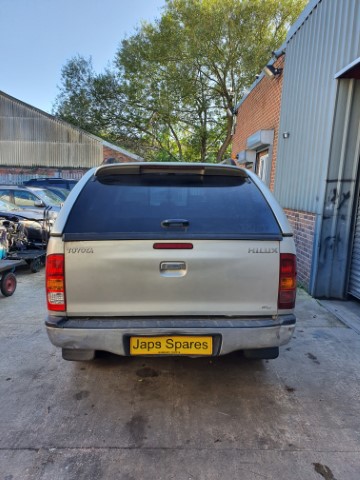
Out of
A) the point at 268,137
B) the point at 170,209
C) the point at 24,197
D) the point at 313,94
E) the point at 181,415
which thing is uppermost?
the point at 313,94

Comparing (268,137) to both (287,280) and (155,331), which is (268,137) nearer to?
(287,280)

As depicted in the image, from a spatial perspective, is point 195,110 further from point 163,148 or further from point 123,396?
point 123,396

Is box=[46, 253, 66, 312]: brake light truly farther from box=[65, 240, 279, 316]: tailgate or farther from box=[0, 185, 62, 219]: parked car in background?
box=[0, 185, 62, 219]: parked car in background

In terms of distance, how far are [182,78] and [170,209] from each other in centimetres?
2125

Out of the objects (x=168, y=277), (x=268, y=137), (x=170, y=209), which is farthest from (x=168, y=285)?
(x=268, y=137)

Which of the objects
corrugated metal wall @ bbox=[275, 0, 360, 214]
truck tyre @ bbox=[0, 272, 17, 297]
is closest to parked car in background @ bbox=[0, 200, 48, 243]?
truck tyre @ bbox=[0, 272, 17, 297]

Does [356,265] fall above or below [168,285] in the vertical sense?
below

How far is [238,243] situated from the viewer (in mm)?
2469

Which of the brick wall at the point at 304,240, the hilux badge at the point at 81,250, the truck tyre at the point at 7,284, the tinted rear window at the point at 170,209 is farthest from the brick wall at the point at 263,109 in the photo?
the hilux badge at the point at 81,250

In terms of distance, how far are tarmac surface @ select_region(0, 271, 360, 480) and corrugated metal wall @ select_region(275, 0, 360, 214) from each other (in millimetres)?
2838

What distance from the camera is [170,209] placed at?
8.91ft

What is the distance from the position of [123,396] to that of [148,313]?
0.87 m

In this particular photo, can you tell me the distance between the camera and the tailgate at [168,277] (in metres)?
2.43

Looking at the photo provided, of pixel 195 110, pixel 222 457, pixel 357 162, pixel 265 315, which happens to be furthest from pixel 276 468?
pixel 195 110
